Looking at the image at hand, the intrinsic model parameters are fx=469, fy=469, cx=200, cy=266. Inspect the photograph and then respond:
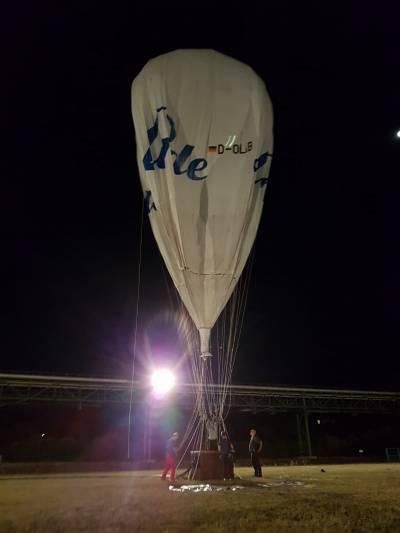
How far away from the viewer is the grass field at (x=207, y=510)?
6664 mm

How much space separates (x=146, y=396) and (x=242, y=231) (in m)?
23.0

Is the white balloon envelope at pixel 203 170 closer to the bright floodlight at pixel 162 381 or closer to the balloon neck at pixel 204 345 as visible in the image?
the balloon neck at pixel 204 345

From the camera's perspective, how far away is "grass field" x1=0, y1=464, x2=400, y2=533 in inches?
262

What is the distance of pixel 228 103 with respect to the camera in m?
14.9

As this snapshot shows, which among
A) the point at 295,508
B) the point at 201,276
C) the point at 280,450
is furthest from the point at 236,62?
the point at 280,450

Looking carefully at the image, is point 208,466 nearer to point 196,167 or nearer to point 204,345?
point 204,345

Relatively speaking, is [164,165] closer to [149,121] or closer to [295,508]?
[149,121]

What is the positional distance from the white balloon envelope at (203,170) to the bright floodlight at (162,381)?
66.6 feet

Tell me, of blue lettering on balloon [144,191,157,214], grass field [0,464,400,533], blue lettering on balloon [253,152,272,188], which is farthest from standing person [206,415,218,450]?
blue lettering on balloon [253,152,272,188]

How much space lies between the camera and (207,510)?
779 centimetres

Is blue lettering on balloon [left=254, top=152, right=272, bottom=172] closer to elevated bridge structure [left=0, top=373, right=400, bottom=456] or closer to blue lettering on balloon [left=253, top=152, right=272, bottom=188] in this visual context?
blue lettering on balloon [left=253, top=152, right=272, bottom=188]

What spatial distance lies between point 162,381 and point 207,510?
26264mm

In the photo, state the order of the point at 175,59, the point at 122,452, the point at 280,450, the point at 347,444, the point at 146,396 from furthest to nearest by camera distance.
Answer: the point at 347,444
the point at 280,450
the point at 122,452
the point at 146,396
the point at 175,59

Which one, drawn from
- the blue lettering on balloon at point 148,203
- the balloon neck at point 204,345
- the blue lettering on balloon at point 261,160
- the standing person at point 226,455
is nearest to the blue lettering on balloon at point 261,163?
the blue lettering on balloon at point 261,160
